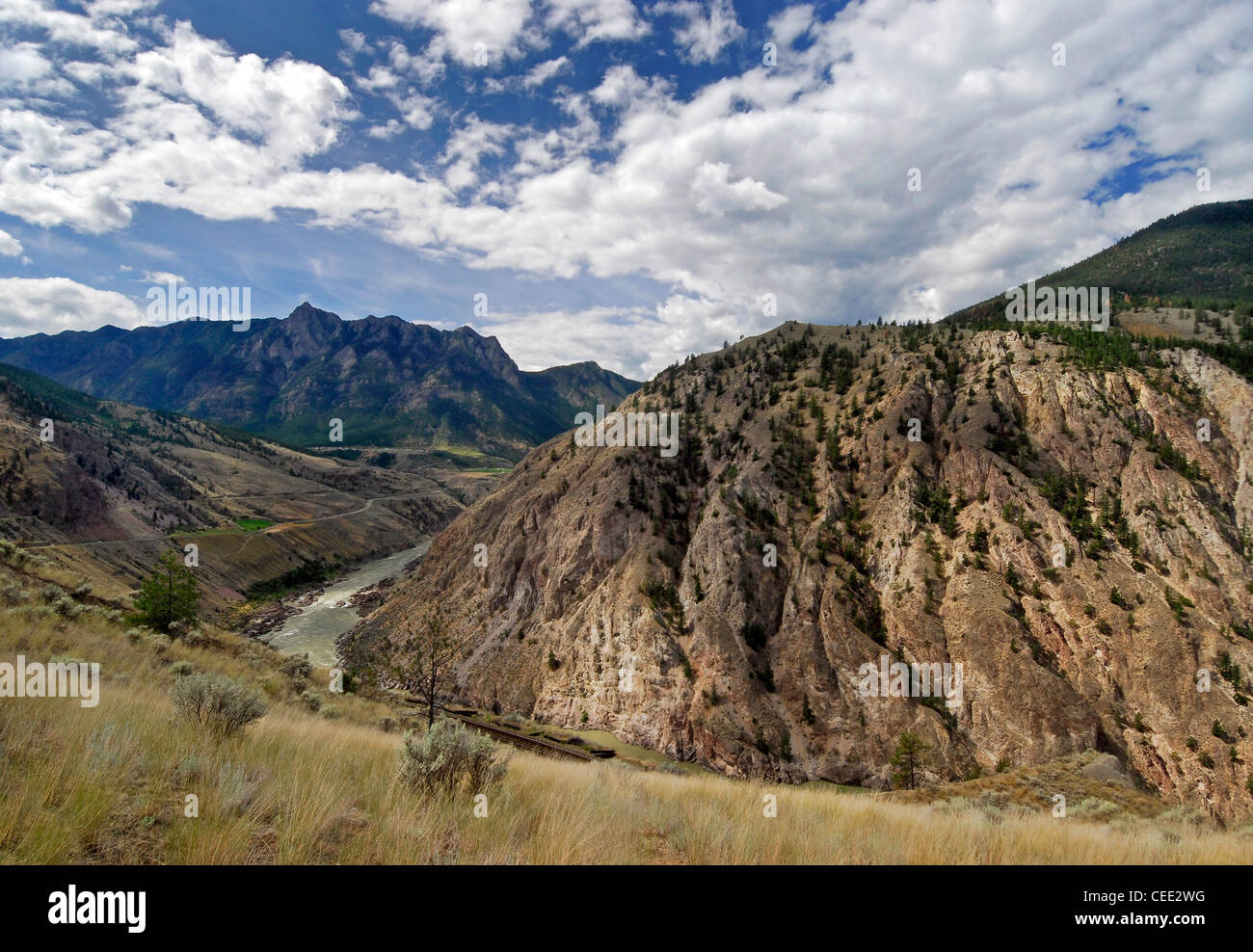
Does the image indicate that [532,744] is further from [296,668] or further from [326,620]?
[326,620]

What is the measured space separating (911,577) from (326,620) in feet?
205

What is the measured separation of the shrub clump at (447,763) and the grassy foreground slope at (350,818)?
20cm

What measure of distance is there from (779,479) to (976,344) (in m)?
21.6

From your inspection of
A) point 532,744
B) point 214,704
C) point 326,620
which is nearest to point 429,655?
point 532,744

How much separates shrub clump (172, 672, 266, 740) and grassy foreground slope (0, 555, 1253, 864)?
22 centimetres

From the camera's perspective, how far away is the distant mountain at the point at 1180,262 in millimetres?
101562

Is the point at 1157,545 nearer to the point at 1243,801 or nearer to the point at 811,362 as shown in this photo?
the point at 1243,801

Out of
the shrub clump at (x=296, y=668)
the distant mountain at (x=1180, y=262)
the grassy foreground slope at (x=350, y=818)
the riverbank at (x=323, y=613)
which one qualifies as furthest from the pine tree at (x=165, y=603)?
the distant mountain at (x=1180, y=262)

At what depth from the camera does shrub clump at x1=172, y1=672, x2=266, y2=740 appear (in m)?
6.49

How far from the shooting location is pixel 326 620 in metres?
65.9

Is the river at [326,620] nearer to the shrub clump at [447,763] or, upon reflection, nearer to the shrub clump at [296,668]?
the shrub clump at [296,668]

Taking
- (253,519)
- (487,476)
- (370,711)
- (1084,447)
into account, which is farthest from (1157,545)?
(487,476)

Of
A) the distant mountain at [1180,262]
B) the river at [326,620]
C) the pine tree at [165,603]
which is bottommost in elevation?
the river at [326,620]

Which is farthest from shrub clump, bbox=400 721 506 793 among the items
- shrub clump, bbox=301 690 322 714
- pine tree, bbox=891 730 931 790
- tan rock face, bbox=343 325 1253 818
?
tan rock face, bbox=343 325 1253 818
